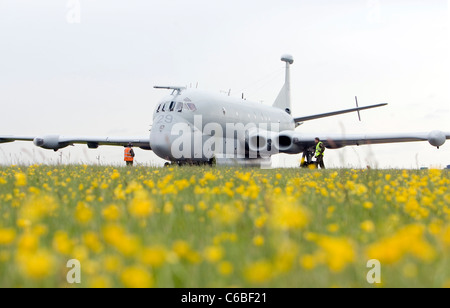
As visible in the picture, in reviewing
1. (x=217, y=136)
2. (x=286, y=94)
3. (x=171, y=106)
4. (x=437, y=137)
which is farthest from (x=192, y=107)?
(x=286, y=94)

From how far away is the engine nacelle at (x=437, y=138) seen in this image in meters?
20.8

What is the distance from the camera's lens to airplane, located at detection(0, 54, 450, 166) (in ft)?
60.4

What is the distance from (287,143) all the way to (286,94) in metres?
13.0

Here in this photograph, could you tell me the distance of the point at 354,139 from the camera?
76.3ft

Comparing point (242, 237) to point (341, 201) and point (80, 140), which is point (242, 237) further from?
point (80, 140)

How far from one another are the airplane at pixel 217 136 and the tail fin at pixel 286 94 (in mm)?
5386

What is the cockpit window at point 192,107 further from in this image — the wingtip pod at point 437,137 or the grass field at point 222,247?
the grass field at point 222,247

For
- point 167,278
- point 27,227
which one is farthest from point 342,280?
point 27,227

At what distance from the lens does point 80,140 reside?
83.5 feet

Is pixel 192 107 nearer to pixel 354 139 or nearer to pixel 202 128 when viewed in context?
pixel 202 128

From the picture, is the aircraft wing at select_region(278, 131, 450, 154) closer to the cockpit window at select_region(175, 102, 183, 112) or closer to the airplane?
the airplane

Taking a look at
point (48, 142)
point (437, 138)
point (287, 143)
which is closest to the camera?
point (437, 138)
